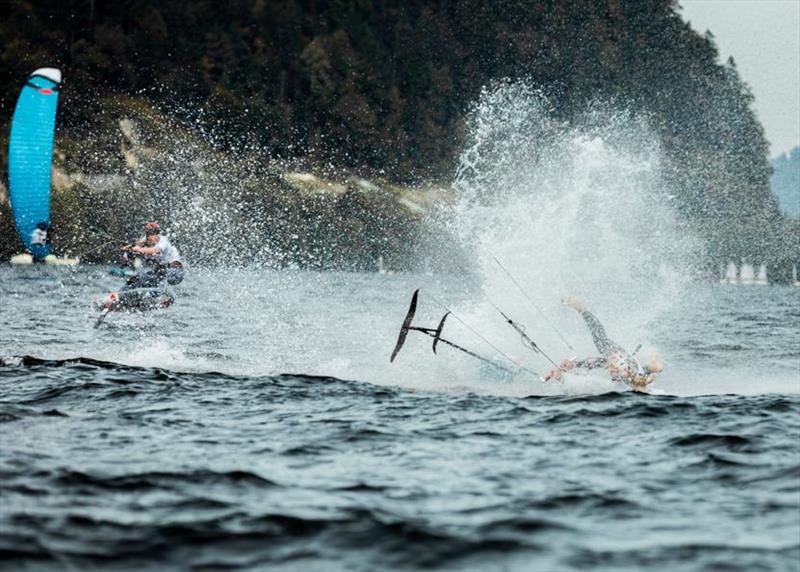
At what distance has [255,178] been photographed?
5069 inches

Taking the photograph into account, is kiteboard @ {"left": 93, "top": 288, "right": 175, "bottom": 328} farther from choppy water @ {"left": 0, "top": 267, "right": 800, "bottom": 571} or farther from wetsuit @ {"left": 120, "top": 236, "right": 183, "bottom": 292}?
choppy water @ {"left": 0, "top": 267, "right": 800, "bottom": 571}

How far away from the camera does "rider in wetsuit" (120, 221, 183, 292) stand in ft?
87.8

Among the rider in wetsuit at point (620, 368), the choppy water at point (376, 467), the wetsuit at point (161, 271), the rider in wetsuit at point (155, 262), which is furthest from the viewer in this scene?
the wetsuit at point (161, 271)

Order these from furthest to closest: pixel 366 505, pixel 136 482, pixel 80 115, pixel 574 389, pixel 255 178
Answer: pixel 255 178, pixel 80 115, pixel 574 389, pixel 136 482, pixel 366 505

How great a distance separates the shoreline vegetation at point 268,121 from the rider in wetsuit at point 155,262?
228ft

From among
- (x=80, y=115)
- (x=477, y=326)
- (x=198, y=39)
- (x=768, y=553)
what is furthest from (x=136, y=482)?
(x=198, y=39)

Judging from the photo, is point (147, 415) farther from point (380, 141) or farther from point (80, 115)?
point (380, 141)

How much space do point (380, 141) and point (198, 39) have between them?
2876 cm

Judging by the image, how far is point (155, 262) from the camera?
2703cm

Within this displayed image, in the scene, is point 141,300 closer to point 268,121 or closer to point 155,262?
point 155,262

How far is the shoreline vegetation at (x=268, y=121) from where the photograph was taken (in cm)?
10988

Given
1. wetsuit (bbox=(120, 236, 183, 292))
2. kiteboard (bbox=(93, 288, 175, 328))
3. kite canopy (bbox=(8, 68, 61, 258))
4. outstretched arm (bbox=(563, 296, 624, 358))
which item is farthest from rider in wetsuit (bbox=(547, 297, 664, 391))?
kite canopy (bbox=(8, 68, 61, 258))

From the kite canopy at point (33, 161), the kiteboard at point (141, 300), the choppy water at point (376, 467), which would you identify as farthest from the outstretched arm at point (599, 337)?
the kite canopy at point (33, 161)

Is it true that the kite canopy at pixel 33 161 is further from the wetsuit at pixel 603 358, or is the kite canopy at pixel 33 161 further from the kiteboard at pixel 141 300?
the wetsuit at pixel 603 358
